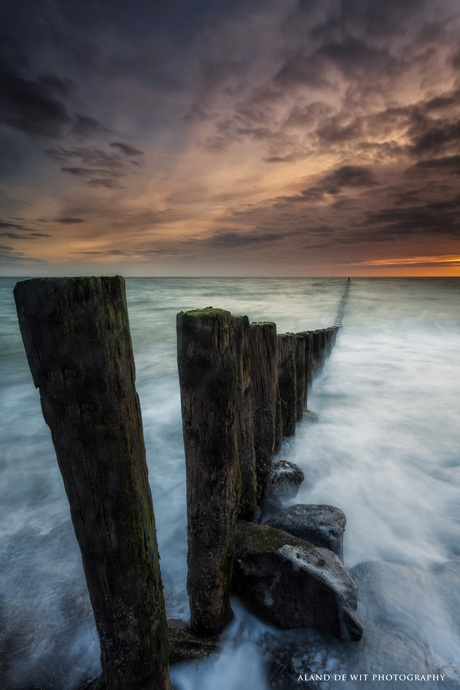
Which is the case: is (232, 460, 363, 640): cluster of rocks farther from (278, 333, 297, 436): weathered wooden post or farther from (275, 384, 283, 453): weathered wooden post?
(278, 333, 297, 436): weathered wooden post

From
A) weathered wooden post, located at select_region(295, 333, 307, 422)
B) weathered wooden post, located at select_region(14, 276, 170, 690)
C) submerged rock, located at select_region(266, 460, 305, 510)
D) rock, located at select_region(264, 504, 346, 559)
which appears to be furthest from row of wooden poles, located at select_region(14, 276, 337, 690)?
weathered wooden post, located at select_region(295, 333, 307, 422)

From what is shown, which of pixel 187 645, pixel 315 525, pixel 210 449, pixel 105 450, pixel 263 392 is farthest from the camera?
pixel 263 392

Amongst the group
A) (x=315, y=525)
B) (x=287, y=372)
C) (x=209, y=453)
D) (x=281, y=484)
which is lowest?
(x=281, y=484)

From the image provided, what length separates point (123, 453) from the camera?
5.24 feet

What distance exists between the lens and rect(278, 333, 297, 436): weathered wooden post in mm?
4615

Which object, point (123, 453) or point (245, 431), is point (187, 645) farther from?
point (123, 453)

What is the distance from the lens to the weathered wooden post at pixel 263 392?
359 centimetres

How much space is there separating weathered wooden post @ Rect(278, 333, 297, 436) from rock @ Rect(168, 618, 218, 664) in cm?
290

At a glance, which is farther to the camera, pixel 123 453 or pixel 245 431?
pixel 245 431

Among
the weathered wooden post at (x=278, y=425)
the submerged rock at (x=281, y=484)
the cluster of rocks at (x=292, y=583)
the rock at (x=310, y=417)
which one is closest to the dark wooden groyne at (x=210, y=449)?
the cluster of rocks at (x=292, y=583)

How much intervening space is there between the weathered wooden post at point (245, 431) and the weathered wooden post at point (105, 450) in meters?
1.26

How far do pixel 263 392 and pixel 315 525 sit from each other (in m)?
1.31

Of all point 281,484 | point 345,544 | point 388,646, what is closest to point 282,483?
point 281,484

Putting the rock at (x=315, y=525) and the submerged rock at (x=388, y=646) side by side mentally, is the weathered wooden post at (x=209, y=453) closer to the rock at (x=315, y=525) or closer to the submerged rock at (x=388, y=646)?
the submerged rock at (x=388, y=646)
